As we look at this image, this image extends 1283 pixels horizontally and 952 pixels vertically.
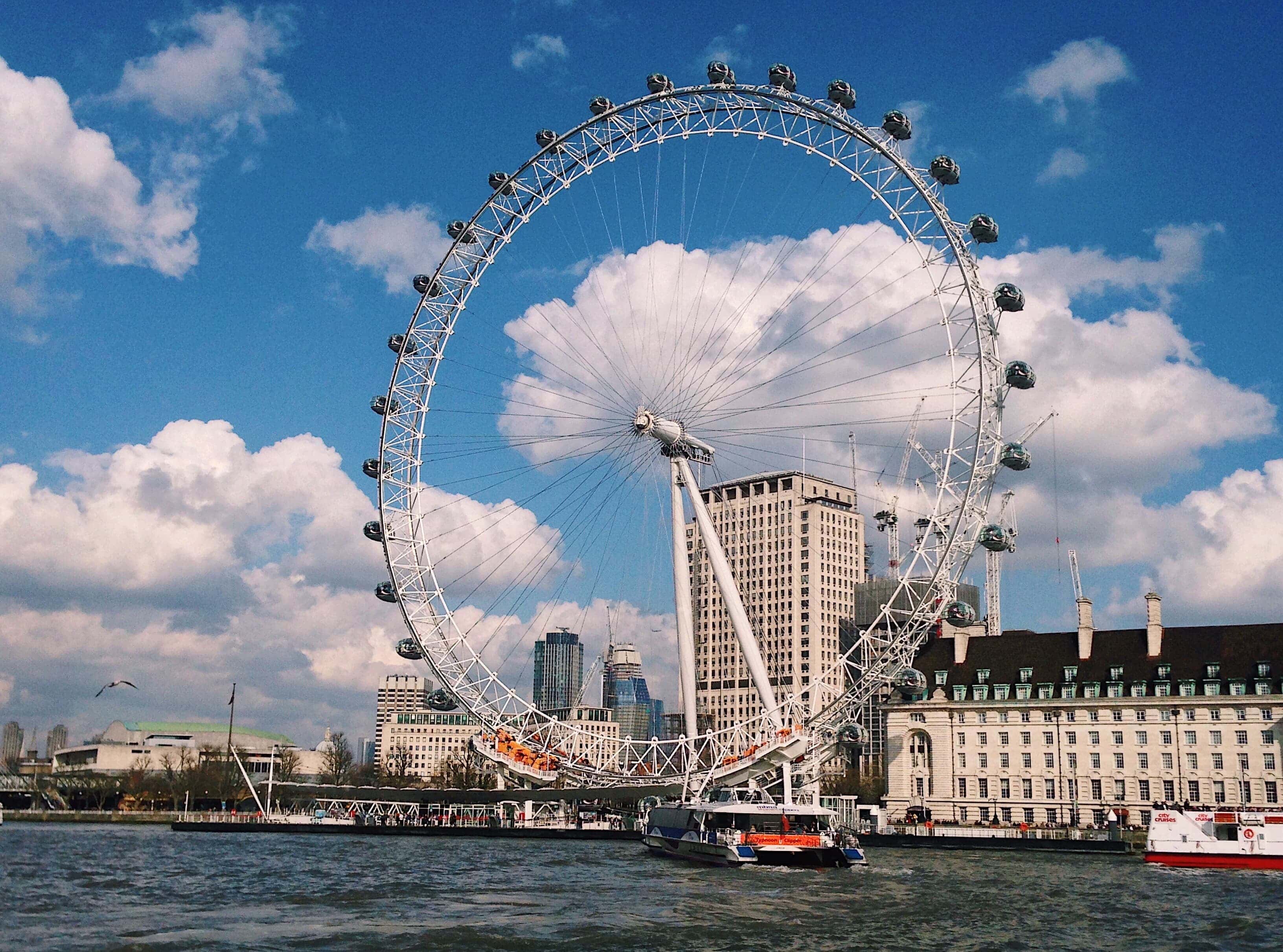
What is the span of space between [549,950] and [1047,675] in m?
81.9

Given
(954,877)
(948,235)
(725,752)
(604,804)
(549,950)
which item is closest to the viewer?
(549,950)

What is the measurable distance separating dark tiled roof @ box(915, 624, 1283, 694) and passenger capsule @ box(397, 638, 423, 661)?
154ft

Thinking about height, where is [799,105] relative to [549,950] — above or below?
above

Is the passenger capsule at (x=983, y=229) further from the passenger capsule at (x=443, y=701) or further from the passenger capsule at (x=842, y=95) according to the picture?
the passenger capsule at (x=443, y=701)

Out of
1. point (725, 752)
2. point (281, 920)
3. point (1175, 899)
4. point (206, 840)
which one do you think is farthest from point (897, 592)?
point (206, 840)

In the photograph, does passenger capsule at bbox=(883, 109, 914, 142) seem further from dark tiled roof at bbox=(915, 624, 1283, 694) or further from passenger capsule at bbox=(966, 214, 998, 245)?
dark tiled roof at bbox=(915, 624, 1283, 694)

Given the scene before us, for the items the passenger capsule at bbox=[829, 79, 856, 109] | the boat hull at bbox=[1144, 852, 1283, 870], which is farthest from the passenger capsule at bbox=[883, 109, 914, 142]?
the boat hull at bbox=[1144, 852, 1283, 870]

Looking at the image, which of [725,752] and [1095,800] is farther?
[1095,800]

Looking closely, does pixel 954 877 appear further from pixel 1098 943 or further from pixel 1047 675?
pixel 1047 675

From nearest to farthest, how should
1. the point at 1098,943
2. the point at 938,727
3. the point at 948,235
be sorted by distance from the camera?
the point at 1098,943 → the point at 948,235 → the point at 938,727

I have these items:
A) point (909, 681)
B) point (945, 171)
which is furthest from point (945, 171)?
point (909, 681)

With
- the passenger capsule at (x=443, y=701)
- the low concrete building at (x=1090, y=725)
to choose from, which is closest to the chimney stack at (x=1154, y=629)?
the low concrete building at (x=1090, y=725)

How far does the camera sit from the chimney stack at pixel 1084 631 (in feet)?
365

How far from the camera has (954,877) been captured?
217 feet
